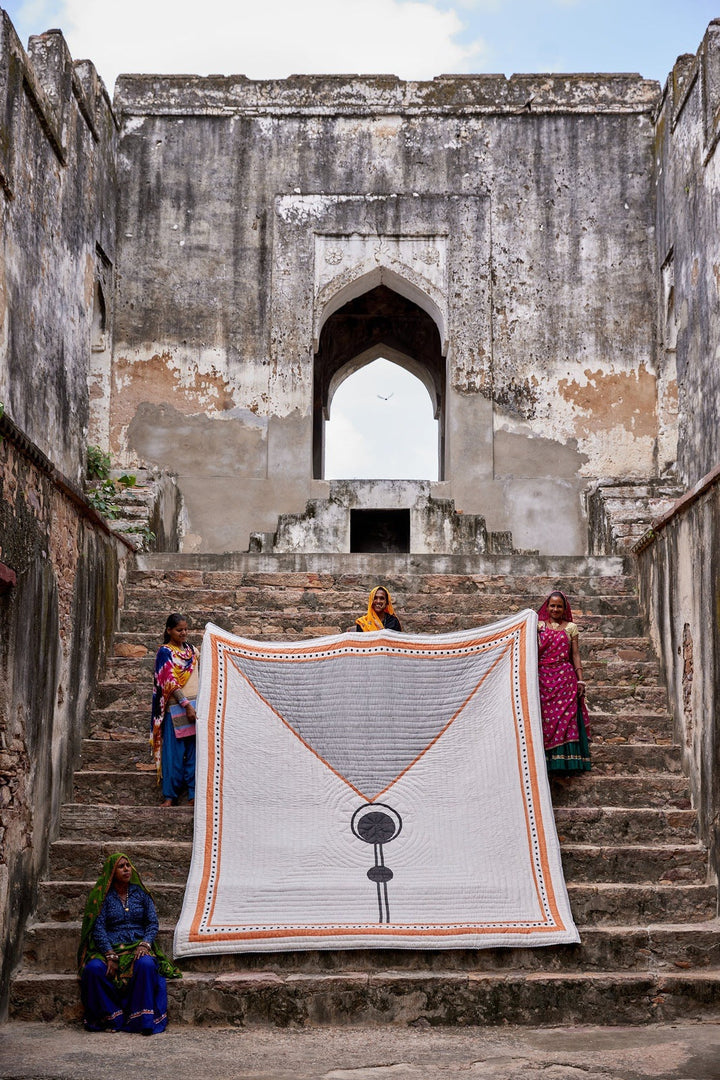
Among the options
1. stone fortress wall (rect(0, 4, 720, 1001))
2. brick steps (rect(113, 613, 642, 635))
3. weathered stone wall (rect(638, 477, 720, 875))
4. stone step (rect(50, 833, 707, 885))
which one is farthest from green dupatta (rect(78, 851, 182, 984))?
stone fortress wall (rect(0, 4, 720, 1001))

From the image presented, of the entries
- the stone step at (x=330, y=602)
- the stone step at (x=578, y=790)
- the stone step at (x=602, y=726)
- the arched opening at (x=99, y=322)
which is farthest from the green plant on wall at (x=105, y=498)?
the stone step at (x=578, y=790)

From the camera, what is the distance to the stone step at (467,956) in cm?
534

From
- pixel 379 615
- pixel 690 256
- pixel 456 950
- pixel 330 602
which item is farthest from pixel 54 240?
pixel 456 950

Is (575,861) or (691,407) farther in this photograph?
(691,407)

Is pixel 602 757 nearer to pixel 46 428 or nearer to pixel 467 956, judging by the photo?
pixel 467 956

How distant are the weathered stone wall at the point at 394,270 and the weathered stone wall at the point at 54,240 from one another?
622 mm

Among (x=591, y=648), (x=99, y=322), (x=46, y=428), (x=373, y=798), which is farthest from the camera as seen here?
(x=99, y=322)

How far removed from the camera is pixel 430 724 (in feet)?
20.0

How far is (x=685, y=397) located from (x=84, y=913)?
8045mm

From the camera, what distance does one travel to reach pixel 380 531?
1202 cm

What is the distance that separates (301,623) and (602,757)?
6.64 ft

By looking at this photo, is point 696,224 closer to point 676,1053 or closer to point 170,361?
point 170,361

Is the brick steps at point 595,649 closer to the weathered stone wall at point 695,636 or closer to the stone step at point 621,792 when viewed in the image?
the weathered stone wall at point 695,636

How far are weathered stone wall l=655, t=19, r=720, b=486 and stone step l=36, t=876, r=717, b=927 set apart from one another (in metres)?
5.49
